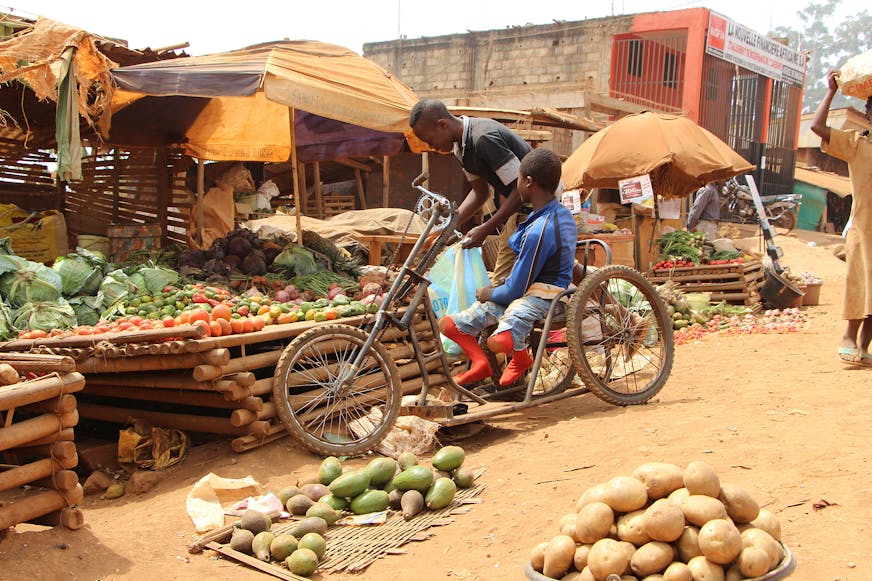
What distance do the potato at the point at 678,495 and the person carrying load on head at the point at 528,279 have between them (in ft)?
7.41

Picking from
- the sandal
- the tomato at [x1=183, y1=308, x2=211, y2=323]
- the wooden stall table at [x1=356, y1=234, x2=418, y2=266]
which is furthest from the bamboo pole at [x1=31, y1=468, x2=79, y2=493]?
the wooden stall table at [x1=356, y1=234, x2=418, y2=266]

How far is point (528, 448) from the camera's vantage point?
4.55m

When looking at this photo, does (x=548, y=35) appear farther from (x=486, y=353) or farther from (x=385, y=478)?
(x=385, y=478)

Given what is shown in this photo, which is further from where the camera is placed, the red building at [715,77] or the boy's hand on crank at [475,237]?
the red building at [715,77]

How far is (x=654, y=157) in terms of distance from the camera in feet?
35.3

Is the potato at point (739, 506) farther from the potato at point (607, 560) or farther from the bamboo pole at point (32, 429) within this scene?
the bamboo pole at point (32, 429)

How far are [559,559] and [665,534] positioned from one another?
367 millimetres

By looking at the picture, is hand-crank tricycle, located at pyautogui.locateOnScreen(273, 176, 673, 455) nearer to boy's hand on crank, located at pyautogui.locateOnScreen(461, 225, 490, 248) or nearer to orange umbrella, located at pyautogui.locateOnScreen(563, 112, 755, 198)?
boy's hand on crank, located at pyautogui.locateOnScreen(461, 225, 490, 248)

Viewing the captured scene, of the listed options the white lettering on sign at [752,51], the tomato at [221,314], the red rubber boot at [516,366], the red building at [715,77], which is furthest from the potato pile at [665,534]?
the white lettering on sign at [752,51]

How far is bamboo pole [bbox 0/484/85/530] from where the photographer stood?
3219mm

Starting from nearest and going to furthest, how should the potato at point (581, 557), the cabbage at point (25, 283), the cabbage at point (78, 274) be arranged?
the potato at point (581, 557) < the cabbage at point (25, 283) < the cabbage at point (78, 274)

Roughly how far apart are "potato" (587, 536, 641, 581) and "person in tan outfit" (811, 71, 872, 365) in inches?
172

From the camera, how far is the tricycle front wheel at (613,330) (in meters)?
5.05

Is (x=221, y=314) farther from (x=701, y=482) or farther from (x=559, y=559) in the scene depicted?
(x=701, y=482)
